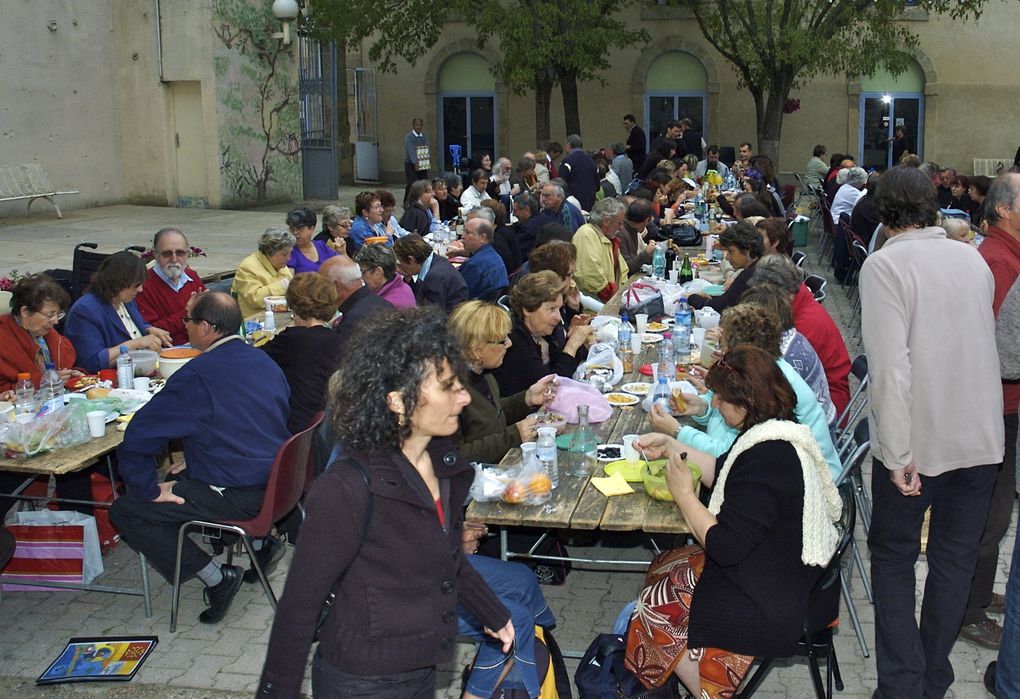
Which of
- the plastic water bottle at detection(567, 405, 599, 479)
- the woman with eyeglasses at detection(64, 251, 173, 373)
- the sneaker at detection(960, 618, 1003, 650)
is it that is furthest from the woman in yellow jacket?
the sneaker at detection(960, 618, 1003, 650)

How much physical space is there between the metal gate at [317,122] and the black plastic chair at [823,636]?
58.4ft

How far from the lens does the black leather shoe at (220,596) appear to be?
5.20 metres

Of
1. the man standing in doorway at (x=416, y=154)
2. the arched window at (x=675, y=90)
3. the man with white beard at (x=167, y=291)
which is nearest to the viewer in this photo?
the man with white beard at (x=167, y=291)

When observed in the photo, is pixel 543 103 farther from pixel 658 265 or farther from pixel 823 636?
pixel 823 636

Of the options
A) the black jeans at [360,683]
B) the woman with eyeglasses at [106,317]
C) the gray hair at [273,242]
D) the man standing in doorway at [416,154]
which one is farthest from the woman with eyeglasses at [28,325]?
the man standing in doorway at [416,154]

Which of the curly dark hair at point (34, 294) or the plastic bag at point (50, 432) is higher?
the curly dark hair at point (34, 294)

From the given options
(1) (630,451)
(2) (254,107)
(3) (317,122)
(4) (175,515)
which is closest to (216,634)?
(4) (175,515)

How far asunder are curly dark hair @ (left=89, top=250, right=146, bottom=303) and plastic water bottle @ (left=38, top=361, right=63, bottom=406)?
900mm

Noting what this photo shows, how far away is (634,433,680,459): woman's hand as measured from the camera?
4.53m

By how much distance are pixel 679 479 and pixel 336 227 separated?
6832 mm

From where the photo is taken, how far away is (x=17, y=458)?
498 centimetres

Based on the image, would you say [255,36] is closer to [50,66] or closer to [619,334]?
[50,66]

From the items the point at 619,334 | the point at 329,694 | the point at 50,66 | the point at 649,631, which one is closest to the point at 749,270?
the point at 619,334

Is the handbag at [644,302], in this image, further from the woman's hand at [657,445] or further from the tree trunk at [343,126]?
the tree trunk at [343,126]
